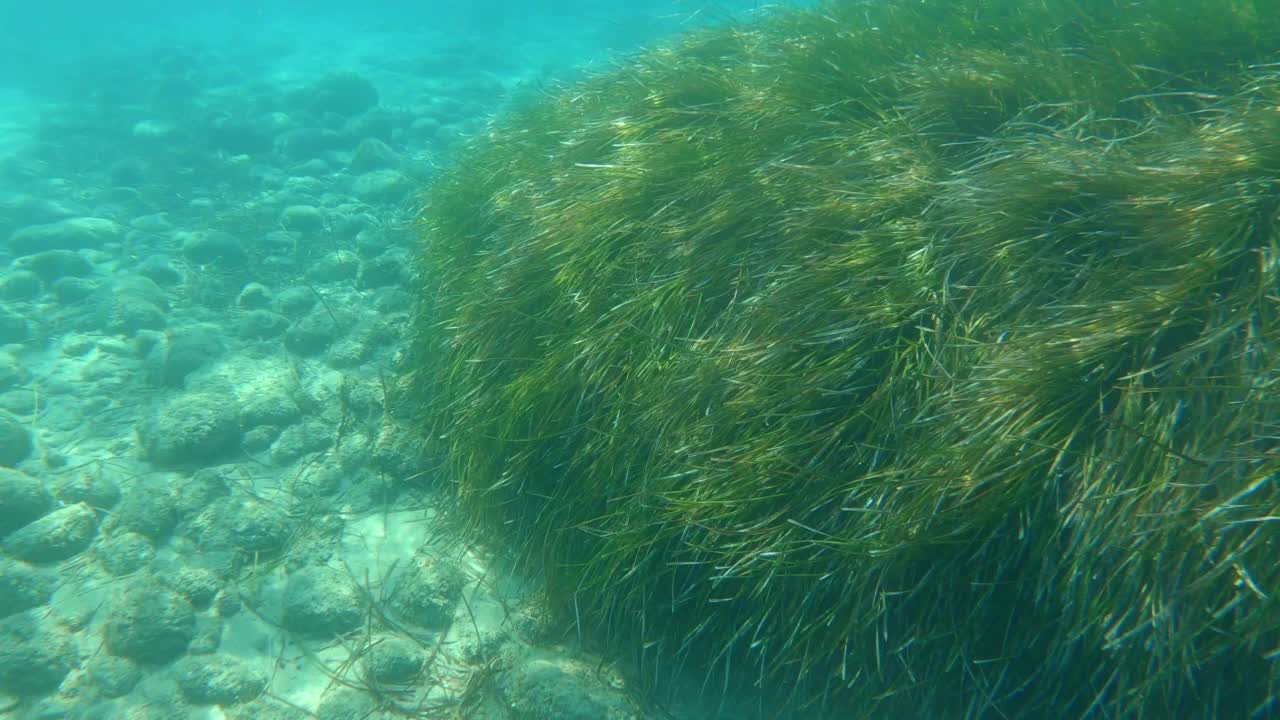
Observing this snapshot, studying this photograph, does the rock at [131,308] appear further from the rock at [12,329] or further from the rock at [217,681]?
the rock at [217,681]

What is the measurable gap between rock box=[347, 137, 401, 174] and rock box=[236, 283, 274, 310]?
4036mm

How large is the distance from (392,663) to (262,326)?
397cm

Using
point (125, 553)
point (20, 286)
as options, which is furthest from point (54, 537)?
point (20, 286)

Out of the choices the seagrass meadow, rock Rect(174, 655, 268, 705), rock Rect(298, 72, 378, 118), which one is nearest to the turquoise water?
rock Rect(174, 655, 268, 705)

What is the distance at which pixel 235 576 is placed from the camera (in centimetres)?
353

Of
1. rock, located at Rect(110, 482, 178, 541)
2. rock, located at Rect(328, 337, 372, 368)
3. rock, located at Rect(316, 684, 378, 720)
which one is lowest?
rock, located at Rect(316, 684, 378, 720)

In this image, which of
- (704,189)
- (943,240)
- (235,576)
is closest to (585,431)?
(704,189)

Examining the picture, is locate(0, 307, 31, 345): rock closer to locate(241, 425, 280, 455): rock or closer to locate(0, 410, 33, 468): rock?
locate(0, 410, 33, 468): rock

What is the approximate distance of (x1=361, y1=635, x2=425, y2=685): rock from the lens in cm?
297

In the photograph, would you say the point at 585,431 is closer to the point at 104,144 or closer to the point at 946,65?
the point at 946,65

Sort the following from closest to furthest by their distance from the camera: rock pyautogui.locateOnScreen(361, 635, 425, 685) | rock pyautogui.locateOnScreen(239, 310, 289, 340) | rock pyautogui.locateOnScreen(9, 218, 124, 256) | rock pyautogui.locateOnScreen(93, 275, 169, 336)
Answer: rock pyautogui.locateOnScreen(361, 635, 425, 685)
rock pyautogui.locateOnScreen(239, 310, 289, 340)
rock pyautogui.locateOnScreen(93, 275, 169, 336)
rock pyautogui.locateOnScreen(9, 218, 124, 256)

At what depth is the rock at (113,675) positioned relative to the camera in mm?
3068

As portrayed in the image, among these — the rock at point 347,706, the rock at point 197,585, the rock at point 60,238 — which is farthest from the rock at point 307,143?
the rock at point 347,706

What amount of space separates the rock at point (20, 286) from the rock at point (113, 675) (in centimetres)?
536
